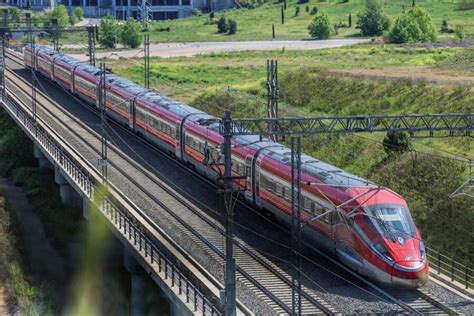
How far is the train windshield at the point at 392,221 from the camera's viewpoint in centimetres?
2975

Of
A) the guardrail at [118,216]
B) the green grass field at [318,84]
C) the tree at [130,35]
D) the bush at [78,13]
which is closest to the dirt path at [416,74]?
the green grass field at [318,84]

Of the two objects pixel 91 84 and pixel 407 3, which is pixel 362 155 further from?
pixel 407 3

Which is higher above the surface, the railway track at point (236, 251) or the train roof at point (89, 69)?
the train roof at point (89, 69)

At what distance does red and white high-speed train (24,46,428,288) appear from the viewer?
29312mm

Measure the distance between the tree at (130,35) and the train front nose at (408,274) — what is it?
10165 cm

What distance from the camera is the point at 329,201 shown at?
104ft

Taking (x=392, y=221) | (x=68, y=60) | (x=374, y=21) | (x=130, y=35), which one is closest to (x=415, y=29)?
(x=374, y=21)

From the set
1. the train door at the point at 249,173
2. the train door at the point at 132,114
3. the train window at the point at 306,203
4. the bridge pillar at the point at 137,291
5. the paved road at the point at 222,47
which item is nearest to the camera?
the train window at the point at 306,203

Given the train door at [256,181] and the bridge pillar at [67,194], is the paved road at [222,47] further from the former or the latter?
the train door at [256,181]

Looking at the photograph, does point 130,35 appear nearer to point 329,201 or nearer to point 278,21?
point 278,21

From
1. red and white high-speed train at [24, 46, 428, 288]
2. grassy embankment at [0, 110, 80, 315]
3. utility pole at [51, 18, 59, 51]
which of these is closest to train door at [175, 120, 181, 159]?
red and white high-speed train at [24, 46, 428, 288]

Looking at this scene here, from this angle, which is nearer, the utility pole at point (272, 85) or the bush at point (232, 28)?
the utility pole at point (272, 85)

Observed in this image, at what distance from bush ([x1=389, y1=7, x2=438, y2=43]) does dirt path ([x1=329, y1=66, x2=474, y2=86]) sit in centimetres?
3523

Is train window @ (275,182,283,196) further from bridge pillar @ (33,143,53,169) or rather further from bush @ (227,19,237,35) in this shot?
bush @ (227,19,237,35)
